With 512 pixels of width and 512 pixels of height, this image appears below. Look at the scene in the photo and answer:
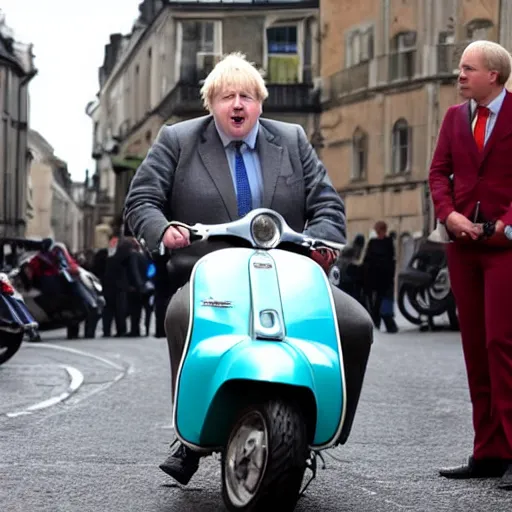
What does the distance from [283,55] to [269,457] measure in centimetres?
4729

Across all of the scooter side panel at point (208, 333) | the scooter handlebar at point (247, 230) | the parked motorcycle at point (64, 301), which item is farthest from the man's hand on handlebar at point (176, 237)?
the parked motorcycle at point (64, 301)

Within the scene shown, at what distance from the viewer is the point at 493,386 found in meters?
6.20

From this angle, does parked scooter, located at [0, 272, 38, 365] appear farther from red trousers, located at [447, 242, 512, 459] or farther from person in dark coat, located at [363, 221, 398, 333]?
person in dark coat, located at [363, 221, 398, 333]

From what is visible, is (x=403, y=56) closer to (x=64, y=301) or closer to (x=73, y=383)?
(x=64, y=301)

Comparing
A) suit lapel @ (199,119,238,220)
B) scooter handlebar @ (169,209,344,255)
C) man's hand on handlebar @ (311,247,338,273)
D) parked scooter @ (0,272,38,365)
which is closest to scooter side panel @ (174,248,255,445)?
scooter handlebar @ (169,209,344,255)

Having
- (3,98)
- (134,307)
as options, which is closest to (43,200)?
(3,98)

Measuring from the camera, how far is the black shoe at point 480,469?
6.29 metres

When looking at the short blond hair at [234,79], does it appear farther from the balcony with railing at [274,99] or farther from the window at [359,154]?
the balcony with railing at [274,99]

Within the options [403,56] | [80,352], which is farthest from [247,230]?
[403,56]

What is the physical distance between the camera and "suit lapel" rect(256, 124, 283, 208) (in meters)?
5.65

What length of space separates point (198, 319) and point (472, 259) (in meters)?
1.63

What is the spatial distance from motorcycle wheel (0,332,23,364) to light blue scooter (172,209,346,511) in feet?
25.9

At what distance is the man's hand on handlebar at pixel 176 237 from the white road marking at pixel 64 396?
3.65 m

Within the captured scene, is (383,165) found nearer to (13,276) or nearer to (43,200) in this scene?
(13,276)
